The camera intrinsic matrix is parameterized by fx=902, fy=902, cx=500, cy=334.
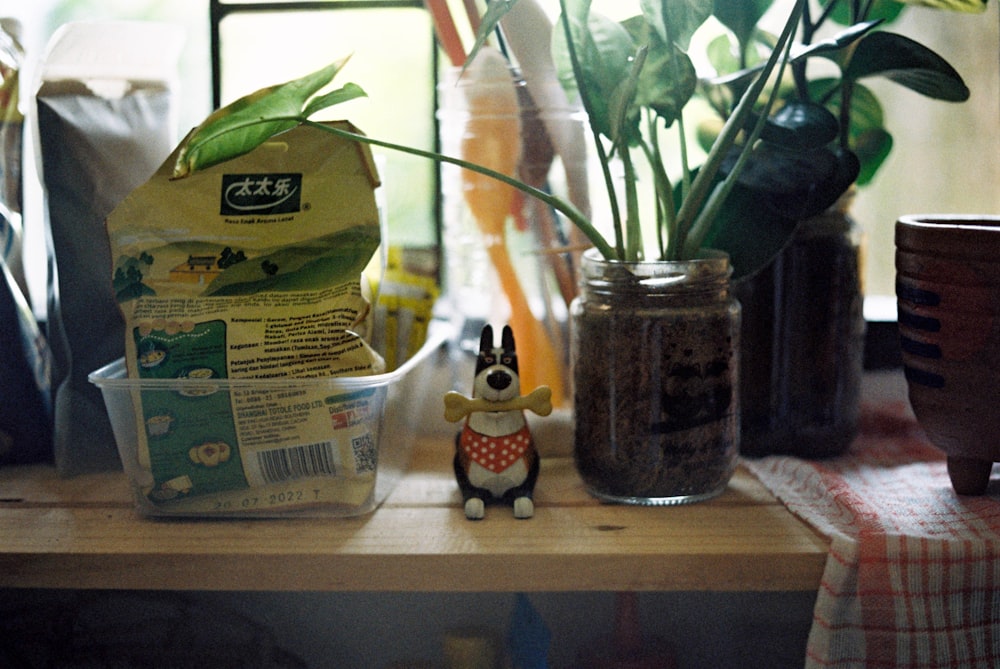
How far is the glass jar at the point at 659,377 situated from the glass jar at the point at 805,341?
0.11 metres

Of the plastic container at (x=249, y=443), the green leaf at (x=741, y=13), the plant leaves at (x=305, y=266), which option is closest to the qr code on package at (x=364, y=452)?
the plastic container at (x=249, y=443)

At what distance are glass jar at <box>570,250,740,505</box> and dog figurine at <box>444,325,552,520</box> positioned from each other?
0.16 feet


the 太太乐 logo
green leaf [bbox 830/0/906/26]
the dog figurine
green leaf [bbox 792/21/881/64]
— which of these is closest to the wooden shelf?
the dog figurine

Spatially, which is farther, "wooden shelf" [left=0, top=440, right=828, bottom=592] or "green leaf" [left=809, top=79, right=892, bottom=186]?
"green leaf" [left=809, top=79, right=892, bottom=186]

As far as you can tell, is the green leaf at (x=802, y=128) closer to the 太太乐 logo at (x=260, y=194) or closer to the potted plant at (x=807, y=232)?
the potted plant at (x=807, y=232)

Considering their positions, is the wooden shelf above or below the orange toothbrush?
below

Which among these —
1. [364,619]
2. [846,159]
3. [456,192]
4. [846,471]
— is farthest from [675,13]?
[364,619]

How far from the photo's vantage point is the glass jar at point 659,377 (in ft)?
2.17

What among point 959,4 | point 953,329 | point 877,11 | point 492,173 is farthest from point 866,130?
point 492,173

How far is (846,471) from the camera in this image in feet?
2.53

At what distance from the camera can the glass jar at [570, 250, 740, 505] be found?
26.1 inches

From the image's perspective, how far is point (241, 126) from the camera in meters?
0.63

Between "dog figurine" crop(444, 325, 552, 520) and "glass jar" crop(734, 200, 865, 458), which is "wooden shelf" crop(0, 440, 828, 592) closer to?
"dog figurine" crop(444, 325, 552, 520)

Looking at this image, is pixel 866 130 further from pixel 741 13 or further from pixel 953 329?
pixel 953 329
